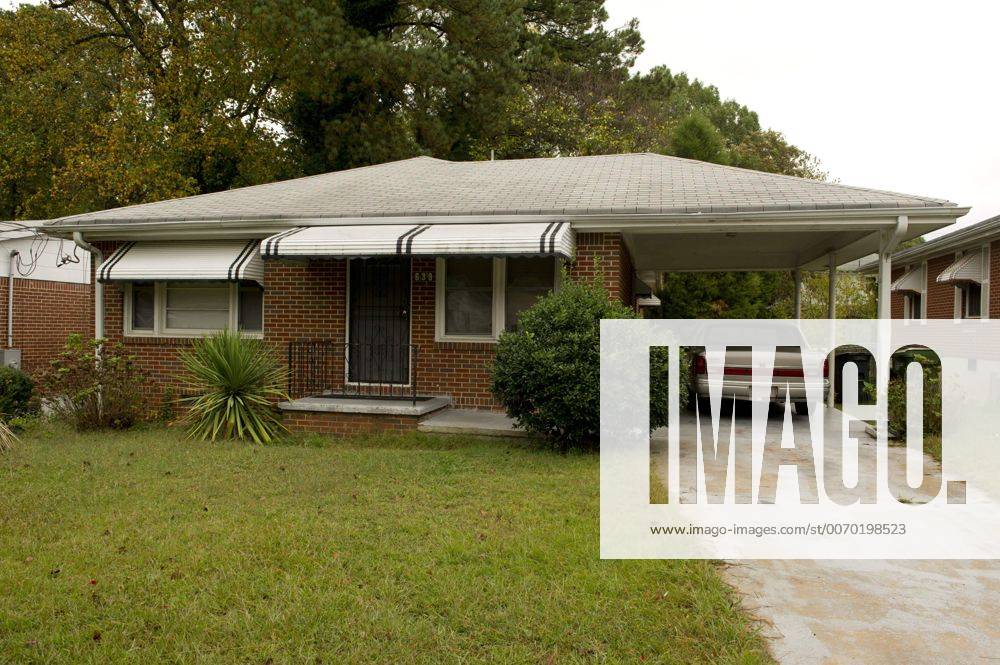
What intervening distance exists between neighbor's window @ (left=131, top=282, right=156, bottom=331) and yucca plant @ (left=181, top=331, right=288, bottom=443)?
2.58m

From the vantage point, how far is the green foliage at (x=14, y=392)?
10.7 meters

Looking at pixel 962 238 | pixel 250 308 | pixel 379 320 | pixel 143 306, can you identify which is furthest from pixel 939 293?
pixel 143 306

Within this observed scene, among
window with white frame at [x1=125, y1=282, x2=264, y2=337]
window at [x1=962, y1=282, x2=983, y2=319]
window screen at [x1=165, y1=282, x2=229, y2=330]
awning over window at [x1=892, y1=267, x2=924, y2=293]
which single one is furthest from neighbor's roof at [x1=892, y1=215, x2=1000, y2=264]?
window screen at [x1=165, y1=282, x2=229, y2=330]

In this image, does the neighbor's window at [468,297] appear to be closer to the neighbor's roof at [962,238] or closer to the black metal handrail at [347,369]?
the black metal handrail at [347,369]

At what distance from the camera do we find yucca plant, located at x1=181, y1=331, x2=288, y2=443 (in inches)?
355

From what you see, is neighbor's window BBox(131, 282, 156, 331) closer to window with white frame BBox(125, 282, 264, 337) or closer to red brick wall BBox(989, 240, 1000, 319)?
window with white frame BBox(125, 282, 264, 337)

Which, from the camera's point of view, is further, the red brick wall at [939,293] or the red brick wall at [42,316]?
the red brick wall at [939,293]

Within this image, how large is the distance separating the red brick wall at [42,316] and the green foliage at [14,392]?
14.9 ft

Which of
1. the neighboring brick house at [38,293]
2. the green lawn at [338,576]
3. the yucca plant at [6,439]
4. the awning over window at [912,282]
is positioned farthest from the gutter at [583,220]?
the awning over window at [912,282]

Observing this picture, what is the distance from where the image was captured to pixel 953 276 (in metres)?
15.2

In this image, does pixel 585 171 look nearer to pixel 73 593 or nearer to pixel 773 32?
pixel 773 32

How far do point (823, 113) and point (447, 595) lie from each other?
73.2 ft

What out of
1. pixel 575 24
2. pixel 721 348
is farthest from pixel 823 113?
pixel 721 348

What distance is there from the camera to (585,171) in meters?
12.0
